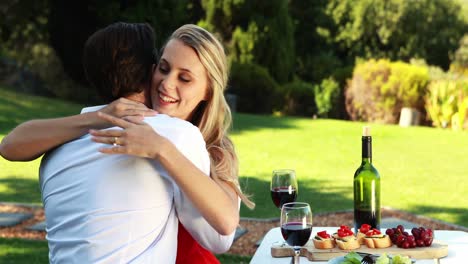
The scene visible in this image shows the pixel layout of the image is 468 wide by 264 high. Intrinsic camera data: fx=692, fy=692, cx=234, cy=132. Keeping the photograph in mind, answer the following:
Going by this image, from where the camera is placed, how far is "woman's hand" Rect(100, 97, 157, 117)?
1.95 metres

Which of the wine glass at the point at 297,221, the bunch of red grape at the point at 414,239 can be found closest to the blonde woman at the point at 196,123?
the wine glass at the point at 297,221

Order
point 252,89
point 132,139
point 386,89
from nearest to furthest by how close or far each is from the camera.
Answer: point 132,139 → point 386,89 → point 252,89

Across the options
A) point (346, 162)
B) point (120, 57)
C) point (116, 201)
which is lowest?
point (346, 162)

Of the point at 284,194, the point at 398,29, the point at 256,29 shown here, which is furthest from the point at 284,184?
the point at 398,29

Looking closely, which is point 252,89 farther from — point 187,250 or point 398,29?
point 187,250

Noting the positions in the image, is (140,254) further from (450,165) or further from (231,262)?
(450,165)

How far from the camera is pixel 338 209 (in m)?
7.56

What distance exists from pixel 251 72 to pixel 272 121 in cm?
295

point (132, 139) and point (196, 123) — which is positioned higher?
point (132, 139)

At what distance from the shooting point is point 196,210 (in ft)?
6.47

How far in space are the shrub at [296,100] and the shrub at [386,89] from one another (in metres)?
2.05

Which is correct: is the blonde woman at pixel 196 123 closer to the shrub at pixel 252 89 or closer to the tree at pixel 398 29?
the shrub at pixel 252 89

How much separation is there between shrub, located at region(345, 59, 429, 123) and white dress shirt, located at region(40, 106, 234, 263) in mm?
14750

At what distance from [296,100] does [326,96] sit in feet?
3.46
